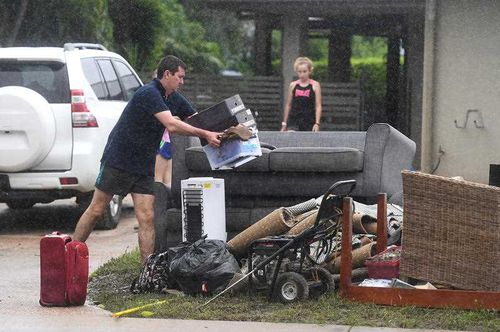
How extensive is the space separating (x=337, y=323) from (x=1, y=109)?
5.82 metres

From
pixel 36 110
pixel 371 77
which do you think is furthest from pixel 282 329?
pixel 371 77

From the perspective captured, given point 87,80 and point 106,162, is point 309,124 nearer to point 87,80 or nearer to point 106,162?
point 87,80

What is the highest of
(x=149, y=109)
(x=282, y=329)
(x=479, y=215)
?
(x=149, y=109)

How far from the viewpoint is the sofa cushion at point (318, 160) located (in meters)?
10.1

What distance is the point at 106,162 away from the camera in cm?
977

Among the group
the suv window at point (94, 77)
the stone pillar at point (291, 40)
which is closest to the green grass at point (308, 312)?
the suv window at point (94, 77)

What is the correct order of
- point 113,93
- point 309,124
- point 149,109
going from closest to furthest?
point 149,109
point 113,93
point 309,124

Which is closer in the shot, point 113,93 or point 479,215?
point 479,215

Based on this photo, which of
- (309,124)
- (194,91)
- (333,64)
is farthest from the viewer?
(333,64)

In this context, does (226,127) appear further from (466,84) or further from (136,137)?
(466,84)

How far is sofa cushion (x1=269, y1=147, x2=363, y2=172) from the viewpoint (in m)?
10.1

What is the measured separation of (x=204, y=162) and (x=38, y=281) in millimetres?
1784

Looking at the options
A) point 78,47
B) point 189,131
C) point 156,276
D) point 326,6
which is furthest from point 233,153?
point 326,6

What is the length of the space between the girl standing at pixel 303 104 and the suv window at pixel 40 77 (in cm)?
318
